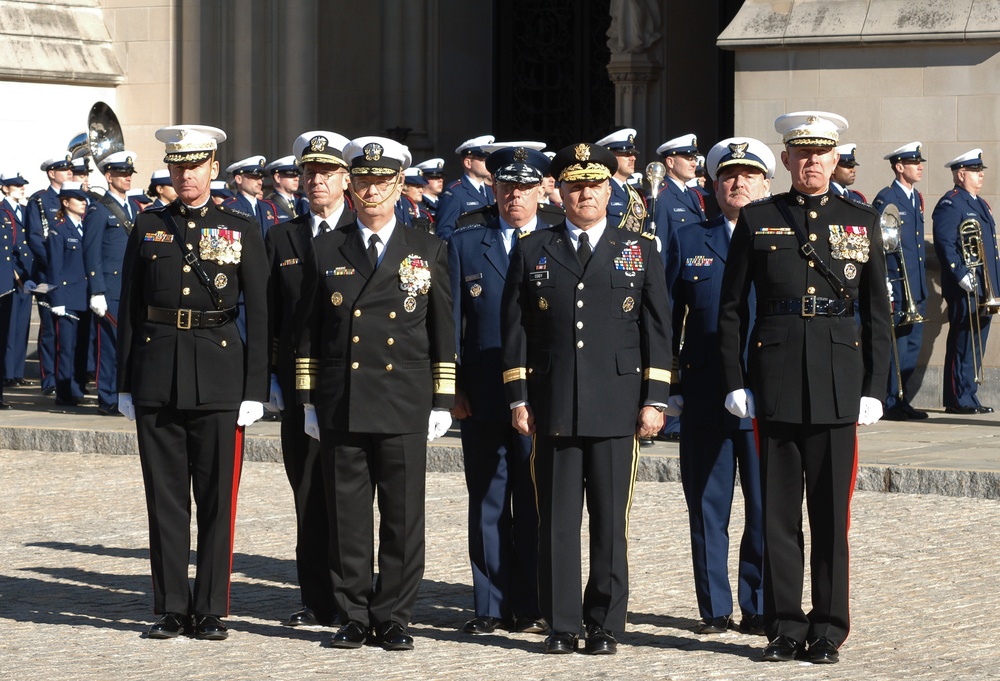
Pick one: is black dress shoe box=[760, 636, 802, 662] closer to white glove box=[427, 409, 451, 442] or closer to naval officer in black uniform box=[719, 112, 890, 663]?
naval officer in black uniform box=[719, 112, 890, 663]

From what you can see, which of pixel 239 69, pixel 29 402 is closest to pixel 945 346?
pixel 29 402

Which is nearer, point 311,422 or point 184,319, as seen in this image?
point 311,422

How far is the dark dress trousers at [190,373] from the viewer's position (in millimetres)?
7219

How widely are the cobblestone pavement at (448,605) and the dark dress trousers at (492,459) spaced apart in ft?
0.73

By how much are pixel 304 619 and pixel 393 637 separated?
61 centimetres

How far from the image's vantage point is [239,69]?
786 inches

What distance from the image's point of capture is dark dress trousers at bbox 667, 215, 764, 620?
7.26m

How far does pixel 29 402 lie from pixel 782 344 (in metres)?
9.87

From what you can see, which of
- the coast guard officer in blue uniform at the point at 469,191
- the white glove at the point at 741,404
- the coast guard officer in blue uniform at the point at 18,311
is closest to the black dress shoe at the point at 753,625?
the white glove at the point at 741,404

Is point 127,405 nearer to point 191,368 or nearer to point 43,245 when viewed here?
point 191,368

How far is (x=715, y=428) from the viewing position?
7.34m

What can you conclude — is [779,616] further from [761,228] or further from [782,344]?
[761,228]

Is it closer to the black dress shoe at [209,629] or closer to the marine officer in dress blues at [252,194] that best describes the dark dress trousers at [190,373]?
the black dress shoe at [209,629]

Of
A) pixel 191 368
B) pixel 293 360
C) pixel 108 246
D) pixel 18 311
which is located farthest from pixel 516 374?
pixel 18 311
